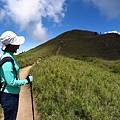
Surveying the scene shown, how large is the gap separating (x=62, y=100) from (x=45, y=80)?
447 cm

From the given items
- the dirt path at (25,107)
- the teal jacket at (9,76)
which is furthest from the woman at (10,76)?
the dirt path at (25,107)

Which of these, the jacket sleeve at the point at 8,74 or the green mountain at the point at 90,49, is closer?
the jacket sleeve at the point at 8,74

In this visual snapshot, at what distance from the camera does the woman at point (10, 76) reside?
13.8 ft

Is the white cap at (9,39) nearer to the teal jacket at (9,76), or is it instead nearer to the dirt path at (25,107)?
the teal jacket at (9,76)

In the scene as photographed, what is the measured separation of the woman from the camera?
4.21 m

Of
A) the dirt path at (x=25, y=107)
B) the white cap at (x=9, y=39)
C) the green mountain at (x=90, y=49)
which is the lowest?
the dirt path at (x=25, y=107)

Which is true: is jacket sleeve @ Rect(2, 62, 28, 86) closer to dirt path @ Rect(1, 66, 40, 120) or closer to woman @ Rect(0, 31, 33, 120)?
woman @ Rect(0, 31, 33, 120)

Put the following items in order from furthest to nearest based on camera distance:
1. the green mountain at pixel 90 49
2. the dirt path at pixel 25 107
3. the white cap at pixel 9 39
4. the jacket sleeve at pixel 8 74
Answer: the green mountain at pixel 90 49 < the dirt path at pixel 25 107 < the white cap at pixel 9 39 < the jacket sleeve at pixel 8 74

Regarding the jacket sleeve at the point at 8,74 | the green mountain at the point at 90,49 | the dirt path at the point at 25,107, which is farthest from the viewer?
the green mountain at the point at 90,49

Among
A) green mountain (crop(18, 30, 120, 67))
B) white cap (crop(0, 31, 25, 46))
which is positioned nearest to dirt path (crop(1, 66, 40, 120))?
white cap (crop(0, 31, 25, 46))

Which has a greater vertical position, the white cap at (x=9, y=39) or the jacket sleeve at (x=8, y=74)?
the white cap at (x=9, y=39)

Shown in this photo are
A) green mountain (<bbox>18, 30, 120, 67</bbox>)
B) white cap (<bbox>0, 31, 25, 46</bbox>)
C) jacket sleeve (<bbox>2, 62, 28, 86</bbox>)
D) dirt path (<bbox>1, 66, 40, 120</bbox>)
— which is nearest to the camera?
jacket sleeve (<bbox>2, 62, 28, 86</bbox>)

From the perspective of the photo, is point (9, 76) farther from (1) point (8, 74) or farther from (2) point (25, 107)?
(2) point (25, 107)

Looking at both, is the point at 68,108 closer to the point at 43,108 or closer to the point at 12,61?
the point at 43,108
